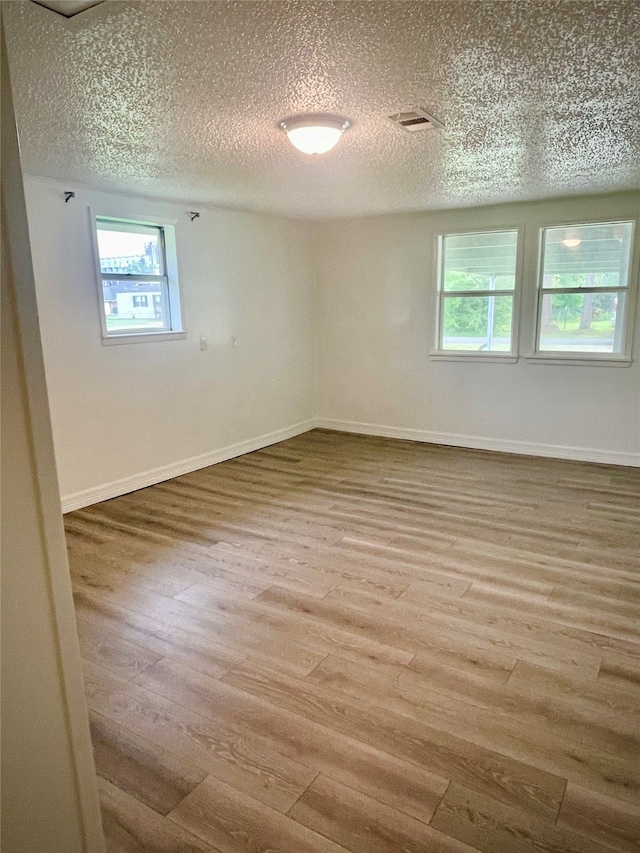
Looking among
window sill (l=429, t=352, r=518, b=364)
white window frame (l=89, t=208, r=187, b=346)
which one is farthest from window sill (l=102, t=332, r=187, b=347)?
window sill (l=429, t=352, r=518, b=364)

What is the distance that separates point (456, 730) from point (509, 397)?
4158mm

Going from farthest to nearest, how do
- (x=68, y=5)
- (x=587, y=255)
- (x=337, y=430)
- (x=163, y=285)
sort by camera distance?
(x=337, y=430) < (x=587, y=255) < (x=163, y=285) < (x=68, y=5)

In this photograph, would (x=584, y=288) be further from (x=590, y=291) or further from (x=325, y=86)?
(x=325, y=86)

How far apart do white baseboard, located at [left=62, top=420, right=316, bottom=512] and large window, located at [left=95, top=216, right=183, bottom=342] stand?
1.16 m

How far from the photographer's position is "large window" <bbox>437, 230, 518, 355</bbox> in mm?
5531

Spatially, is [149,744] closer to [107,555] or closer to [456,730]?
[456,730]

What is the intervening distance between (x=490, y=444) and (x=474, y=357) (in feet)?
3.02

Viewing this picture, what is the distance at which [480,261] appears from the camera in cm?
565

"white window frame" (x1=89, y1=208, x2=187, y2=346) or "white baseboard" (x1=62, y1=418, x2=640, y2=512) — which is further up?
"white window frame" (x1=89, y1=208, x2=187, y2=346)

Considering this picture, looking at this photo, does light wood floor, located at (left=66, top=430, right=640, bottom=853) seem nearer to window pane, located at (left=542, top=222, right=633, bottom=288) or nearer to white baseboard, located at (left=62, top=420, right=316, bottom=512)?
white baseboard, located at (left=62, top=420, right=316, bottom=512)

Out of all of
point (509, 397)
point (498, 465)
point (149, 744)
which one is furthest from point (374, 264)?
point (149, 744)

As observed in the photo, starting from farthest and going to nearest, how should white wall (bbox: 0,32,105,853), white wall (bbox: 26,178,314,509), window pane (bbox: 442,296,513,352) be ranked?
window pane (bbox: 442,296,513,352), white wall (bbox: 26,178,314,509), white wall (bbox: 0,32,105,853)

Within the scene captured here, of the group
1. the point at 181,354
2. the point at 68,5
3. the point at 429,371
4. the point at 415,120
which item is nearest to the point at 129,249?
the point at 181,354

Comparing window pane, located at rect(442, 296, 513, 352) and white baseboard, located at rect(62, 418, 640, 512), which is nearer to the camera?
white baseboard, located at rect(62, 418, 640, 512)
